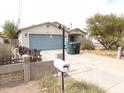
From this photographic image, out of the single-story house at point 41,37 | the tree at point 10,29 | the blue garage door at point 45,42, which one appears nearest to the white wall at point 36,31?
the single-story house at point 41,37

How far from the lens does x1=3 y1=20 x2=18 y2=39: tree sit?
31.8m

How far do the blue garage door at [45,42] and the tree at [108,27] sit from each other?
17.8 ft

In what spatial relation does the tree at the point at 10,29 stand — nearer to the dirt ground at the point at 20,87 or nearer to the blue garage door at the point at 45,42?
the blue garage door at the point at 45,42

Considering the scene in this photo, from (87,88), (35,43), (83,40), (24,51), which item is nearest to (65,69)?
(87,88)

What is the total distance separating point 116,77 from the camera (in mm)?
8297

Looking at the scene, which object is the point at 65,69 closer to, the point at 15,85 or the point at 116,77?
the point at 15,85

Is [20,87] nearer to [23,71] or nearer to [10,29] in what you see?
[23,71]

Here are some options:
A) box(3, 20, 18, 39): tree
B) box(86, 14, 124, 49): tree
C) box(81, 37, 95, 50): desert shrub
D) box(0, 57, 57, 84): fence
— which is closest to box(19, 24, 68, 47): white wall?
box(81, 37, 95, 50): desert shrub

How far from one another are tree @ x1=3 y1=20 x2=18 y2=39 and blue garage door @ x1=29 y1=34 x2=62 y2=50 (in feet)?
34.0

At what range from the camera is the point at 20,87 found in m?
6.83

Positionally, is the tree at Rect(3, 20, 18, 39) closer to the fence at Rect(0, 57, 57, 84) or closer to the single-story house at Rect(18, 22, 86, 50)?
the single-story house at Rect(18, 22, 86, 50)

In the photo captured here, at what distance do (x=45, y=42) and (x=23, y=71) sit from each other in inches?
626

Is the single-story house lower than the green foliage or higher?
higher

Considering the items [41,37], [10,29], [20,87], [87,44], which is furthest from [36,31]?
[20,87]
